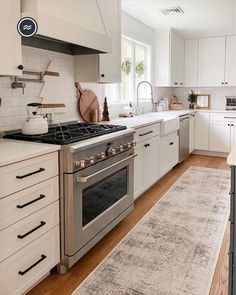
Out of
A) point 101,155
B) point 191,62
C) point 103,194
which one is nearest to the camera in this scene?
point 101,155

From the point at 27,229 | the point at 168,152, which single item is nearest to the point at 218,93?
the point at 168,152

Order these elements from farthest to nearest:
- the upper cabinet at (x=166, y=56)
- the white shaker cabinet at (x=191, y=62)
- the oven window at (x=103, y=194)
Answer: the white shaker cabinet at (x=191, y=62)
the upper cabinet at (x=166, y=56)
the oven window at (x=103, y=194)

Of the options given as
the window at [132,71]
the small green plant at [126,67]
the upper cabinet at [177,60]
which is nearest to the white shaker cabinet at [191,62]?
the upper cabinet at [177,60]

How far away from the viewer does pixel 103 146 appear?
232 centimetres

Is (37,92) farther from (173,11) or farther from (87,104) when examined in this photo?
(173,11)

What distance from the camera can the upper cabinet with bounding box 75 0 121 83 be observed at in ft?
10.0

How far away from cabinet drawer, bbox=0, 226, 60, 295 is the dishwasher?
3.44 m

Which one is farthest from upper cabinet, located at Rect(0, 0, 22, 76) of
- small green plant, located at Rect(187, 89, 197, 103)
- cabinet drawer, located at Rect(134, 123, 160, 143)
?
small green plant, located at Rect(187, 89, 197, 103)

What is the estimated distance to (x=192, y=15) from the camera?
173 inches

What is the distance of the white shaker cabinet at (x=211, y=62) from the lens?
19.2 ft

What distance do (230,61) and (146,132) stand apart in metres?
3.33

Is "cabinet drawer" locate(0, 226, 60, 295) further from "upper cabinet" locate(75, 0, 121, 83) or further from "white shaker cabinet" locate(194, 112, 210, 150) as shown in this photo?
"white shaker cabinet" locate(194, 112, 210, 150)

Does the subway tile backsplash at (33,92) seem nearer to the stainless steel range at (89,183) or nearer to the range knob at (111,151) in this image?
the stainless steel range at (89,183)

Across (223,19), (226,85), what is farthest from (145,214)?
(226,85)
